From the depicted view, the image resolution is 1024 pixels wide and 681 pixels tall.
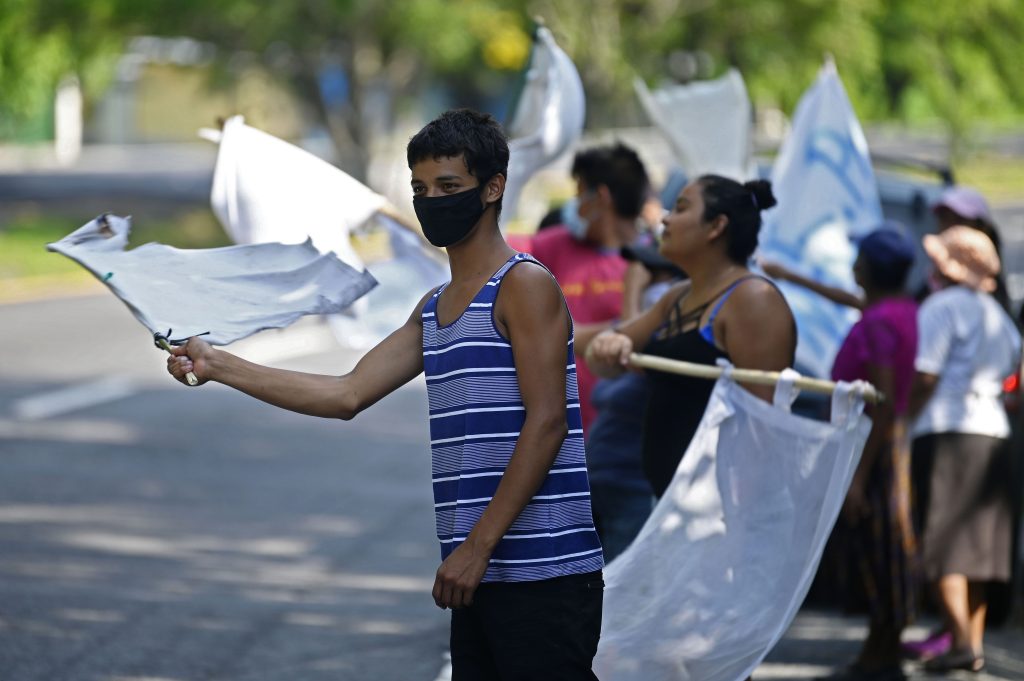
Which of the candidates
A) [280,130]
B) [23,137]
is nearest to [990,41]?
[280,130]

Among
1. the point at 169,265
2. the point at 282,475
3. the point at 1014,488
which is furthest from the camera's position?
the point at 282,475

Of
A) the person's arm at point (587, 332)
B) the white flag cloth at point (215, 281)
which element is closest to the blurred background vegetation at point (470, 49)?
the person's arm at point (587, 332)

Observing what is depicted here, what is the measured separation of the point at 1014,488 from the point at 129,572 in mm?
4132

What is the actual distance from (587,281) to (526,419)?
2948 millimetres

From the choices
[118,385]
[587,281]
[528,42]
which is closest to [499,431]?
[587,281]

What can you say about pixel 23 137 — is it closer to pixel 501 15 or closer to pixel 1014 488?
pixel 501 15

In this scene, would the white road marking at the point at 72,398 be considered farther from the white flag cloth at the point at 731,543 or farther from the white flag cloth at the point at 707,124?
the white flag cloth at the point at 731,543

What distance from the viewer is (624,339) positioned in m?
4.90

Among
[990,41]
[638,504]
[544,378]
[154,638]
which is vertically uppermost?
[990,41]

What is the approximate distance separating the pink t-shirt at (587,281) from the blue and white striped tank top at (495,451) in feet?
8.78

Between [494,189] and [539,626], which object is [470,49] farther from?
[539,626]

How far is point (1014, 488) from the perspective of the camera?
691cm

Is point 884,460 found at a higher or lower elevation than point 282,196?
lower

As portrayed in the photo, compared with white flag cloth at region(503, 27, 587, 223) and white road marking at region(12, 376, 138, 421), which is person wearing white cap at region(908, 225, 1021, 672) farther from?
white road marking at region(12, 376, 138, 421)
